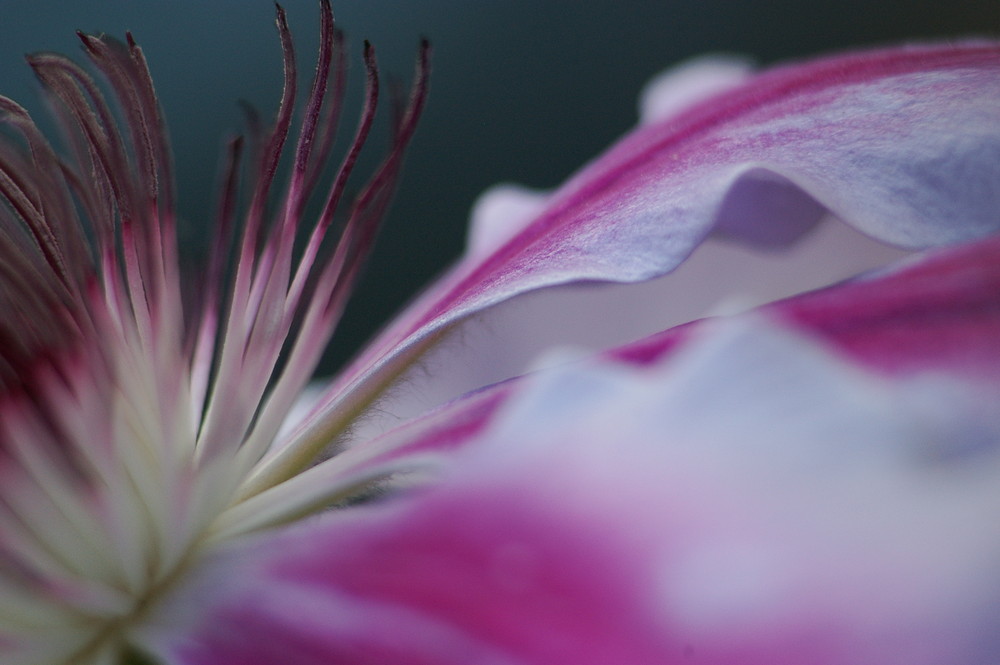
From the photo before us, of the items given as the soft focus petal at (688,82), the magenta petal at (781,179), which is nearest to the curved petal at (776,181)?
the magenta petal at (781,179)

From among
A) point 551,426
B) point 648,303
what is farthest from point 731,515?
point 648,303

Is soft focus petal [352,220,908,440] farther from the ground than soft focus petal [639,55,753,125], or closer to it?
closer to it

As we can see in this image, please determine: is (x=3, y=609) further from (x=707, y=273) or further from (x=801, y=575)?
(x=707, y=273)

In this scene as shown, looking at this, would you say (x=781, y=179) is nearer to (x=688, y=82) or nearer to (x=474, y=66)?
(x=688, y=82)

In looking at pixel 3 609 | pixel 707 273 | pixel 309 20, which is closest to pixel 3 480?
pixel 3 609

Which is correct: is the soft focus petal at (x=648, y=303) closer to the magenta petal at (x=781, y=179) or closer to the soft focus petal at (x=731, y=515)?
the magenta petal at (x=781, y=179)

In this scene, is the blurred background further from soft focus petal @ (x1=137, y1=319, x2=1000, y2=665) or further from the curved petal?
soft focus petal @ (x1=137, y1=319, x2=1000, y2=665)

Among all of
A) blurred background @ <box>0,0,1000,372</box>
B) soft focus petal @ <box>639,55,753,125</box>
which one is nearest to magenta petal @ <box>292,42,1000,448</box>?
soft focus petal @ <box>639,55,753,125</box>
